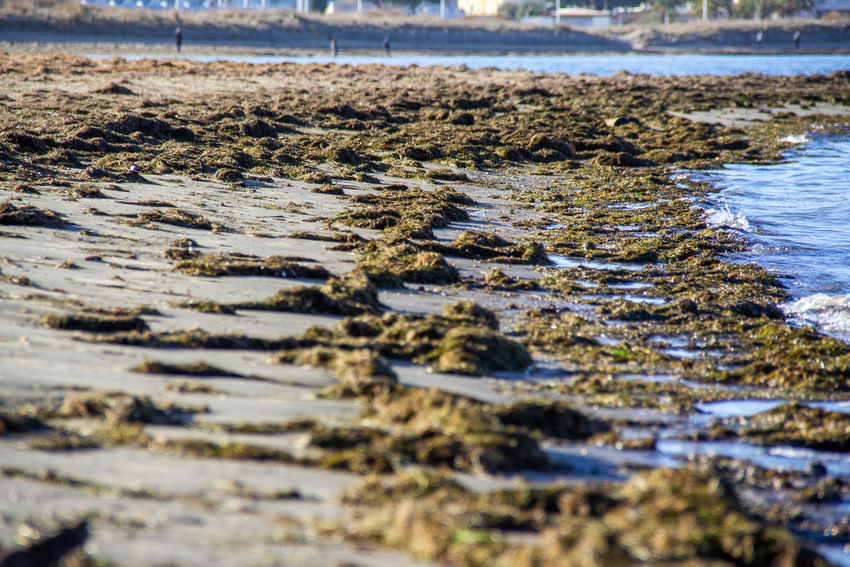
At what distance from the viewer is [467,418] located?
2947 mm

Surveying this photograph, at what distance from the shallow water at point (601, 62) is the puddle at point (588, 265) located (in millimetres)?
33480

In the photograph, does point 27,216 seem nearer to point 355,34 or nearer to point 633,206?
point 633,206

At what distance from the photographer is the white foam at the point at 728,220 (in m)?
8.62

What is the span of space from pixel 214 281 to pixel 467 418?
2.56 m

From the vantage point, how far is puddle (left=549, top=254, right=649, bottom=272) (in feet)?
21.6

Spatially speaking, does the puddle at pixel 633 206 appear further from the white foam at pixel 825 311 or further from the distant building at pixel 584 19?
the distant building at pixel 584 19

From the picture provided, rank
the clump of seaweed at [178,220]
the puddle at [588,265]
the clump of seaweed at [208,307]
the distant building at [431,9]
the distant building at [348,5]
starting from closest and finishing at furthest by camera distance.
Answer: the clump of seaweed at [208,307]
the clump of seaweed at [178,220]
the puddle at [588,265]
the distant building at [348,5]
the distant building at [431,9]

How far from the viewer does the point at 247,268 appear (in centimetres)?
515

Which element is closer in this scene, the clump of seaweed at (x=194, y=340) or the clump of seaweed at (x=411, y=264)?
the clump of seaweed at (x=194, y=340)

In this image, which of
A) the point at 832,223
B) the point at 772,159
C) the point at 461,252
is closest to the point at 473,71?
the point at 772,159

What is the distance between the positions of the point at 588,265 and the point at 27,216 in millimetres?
4581

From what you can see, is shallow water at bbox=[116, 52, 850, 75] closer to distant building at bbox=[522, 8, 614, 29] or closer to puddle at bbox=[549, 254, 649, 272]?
distant building at bbox=[522, 8, 614, 29]

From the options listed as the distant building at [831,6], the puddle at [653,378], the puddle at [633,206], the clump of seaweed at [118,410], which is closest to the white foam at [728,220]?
the puddle at [633,206]

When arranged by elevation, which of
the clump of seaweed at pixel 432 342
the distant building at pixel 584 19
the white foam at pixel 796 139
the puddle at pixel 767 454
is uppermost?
the distant building at pixel 584 19
